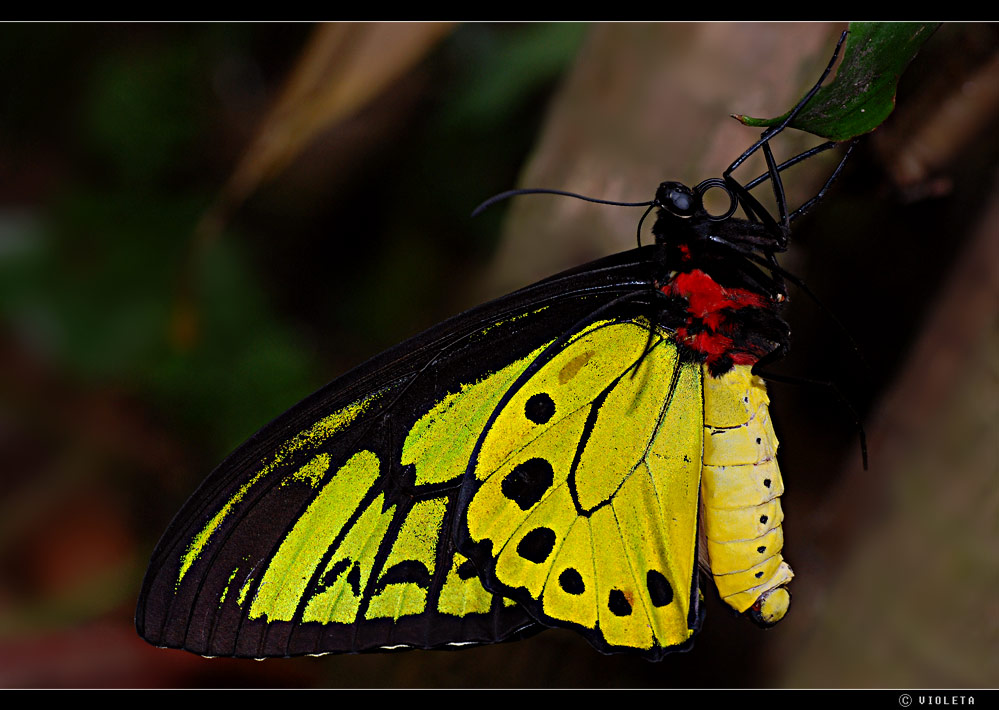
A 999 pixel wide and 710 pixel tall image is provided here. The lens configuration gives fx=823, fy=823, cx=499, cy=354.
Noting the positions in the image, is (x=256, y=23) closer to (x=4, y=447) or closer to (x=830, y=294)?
(x=4, y=447)

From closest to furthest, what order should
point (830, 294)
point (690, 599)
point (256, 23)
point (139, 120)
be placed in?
point (690, 599), point (830, 294), point (139, 120), point (256, 23)

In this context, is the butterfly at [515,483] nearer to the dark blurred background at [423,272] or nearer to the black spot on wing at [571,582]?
the black spot on wing at [571,582]

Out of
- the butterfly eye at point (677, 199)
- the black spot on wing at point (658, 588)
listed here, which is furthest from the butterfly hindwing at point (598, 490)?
the butterfly eye at point (677, 199)

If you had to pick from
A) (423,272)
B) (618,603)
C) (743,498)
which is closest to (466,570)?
(618,603)

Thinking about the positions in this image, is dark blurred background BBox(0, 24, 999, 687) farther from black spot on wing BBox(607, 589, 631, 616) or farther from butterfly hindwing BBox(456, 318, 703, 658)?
black spot on wing BBox(607, 589, 631, 616)

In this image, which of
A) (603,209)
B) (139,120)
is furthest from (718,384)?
(139,120)

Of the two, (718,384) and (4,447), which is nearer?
(718,384)

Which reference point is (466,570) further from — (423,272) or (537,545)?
(423,272)
